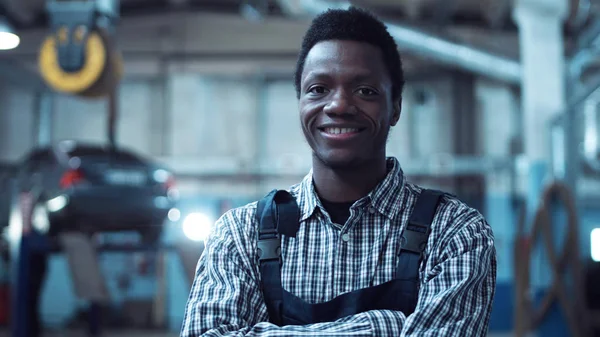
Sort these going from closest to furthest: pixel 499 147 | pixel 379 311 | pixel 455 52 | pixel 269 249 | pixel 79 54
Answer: pixel 379 311
pixel 269 249
pixel 79 54
pixel 455 52
pixel 499 147

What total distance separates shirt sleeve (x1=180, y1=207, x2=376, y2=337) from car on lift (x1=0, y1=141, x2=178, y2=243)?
4.58m

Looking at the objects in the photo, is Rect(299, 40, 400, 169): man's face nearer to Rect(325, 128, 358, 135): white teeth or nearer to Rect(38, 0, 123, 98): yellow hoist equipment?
Rect(325, 128, 358, 135): white teeth

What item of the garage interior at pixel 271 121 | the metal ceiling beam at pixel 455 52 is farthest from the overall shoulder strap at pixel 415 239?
the metal ceiling beam at pixel 455 52

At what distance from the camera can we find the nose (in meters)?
1.44

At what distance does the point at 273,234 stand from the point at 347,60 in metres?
0.39

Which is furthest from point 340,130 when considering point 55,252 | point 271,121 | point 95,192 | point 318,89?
point 271,121

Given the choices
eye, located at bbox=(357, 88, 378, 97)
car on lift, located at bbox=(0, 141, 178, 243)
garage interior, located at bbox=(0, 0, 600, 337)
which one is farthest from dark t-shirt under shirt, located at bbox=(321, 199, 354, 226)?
garage interior, located at bbox=(0, 0, 600, 337)

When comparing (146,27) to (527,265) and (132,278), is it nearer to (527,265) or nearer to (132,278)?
(132,278)

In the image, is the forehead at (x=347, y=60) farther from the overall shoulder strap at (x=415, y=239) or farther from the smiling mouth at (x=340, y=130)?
the overall shoulder strap at (x=415, y=239)

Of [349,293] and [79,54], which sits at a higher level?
[79,54]

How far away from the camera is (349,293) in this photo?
1.42 m

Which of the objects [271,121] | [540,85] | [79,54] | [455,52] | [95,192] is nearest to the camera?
[79,54]

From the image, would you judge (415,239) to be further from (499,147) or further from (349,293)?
(499,147)

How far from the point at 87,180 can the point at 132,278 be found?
5710mm
